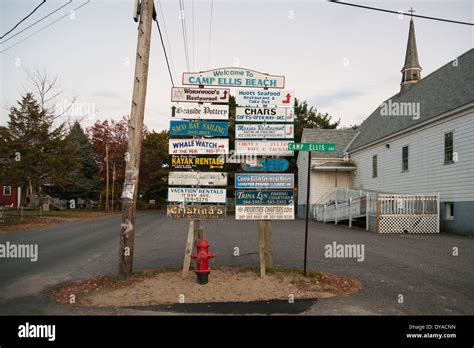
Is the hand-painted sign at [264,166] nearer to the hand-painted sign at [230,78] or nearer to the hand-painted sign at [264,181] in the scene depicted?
the hand-painted sign at [264,181]

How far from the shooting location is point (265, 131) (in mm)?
8594

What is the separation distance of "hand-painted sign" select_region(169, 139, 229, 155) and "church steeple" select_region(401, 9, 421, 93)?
92.5 ft

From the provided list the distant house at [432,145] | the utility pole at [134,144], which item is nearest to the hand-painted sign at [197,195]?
the utility pole at [134,144]

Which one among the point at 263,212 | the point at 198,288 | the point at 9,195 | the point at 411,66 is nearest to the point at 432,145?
the point at 411,66

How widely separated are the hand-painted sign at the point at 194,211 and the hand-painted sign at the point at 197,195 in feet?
0.43

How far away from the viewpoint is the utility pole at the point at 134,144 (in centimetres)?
780

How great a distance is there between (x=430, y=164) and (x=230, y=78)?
15863mm

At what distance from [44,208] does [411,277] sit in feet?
143

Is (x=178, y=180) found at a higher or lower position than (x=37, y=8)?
lower

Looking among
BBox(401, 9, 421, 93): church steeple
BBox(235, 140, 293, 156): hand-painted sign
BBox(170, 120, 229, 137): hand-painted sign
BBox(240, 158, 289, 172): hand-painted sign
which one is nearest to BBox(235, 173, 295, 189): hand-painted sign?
BBox(240, 158, 289, 172): hand-painted sign

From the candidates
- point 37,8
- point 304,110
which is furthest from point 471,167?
point 304,110
